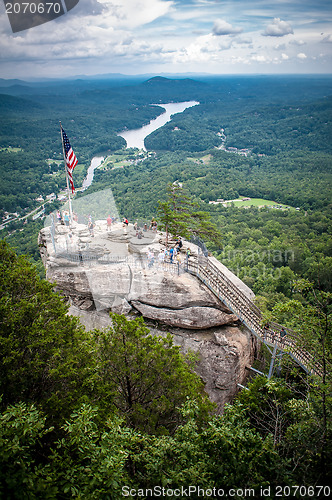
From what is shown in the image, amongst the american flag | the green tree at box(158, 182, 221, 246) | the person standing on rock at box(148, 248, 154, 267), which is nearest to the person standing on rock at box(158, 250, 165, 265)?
the person standing on rock at box(148, 248, 154, 267)

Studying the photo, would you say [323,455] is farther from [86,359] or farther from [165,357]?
[86,359]

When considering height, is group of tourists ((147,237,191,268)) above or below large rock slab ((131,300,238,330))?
above

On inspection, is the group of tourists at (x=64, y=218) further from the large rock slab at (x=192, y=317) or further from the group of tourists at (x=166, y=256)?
the large rock slab at (x=192, y=317)

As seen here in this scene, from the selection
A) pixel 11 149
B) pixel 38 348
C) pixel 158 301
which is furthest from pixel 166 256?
pixel 11 149

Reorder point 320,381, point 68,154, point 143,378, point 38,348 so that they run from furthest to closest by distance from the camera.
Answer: point 68,154 → point 143,378 → point 320,381 → point 38,348

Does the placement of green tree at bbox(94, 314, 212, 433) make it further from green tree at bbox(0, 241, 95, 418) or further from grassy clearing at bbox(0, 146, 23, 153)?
grassy clearing at bbox(0, 146, 23, 153)

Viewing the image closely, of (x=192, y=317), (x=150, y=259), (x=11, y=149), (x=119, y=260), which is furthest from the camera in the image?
(x=11, y=149)

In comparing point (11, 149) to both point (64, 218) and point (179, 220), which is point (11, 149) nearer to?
point (64, 218)

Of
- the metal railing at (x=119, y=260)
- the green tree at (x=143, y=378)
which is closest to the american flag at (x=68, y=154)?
the metal railing at (x=119, y=260)
